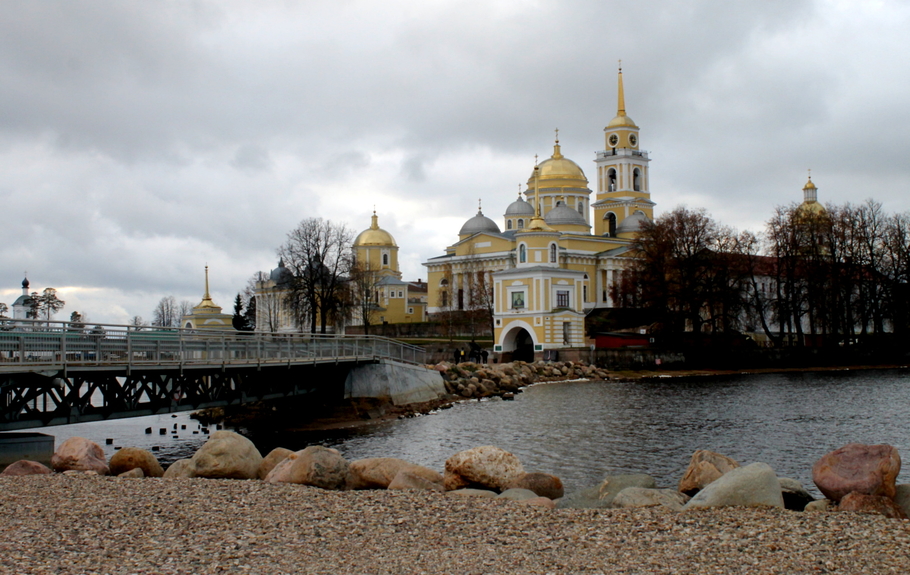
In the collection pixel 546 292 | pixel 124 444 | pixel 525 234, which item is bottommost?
pixel 124 444

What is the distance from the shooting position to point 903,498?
45.9 feet

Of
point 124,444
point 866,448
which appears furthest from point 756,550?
point 124,444

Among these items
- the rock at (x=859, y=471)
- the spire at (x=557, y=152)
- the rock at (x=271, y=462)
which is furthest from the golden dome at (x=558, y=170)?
the rock at (x=859, y=471)

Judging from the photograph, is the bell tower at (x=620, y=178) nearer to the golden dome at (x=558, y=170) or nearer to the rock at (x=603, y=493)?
the golden dome at (x=558, y=170)

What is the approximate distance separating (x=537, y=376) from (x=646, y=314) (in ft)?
58.1

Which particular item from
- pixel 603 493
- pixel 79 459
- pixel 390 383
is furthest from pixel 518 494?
pixel 390 383

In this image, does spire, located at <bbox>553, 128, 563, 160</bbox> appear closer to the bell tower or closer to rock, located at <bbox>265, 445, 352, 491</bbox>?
the bell tower

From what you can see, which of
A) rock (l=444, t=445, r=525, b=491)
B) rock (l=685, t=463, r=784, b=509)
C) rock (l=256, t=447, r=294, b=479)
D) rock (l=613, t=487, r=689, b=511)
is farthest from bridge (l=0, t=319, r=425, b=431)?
rock (l=685, t=463, r=784, b=509)

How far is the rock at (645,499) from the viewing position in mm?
13968

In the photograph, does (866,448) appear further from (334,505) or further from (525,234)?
(525,234)

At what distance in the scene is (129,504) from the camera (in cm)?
1391

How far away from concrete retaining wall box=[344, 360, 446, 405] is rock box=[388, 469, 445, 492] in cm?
1945

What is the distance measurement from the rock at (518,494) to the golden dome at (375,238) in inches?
4284

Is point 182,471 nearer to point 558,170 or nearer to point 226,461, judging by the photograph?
point 226,461
